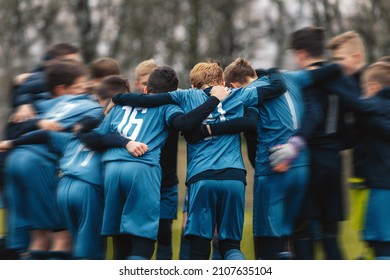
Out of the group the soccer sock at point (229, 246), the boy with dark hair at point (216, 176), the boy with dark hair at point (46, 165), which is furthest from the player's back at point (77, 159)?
the soccer sock at point (229, 246)

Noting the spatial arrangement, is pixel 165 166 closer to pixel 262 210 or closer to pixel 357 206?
pixel 262 210

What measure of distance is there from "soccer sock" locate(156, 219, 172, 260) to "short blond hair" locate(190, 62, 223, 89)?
1.32 metres

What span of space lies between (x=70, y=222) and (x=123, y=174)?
0.61m

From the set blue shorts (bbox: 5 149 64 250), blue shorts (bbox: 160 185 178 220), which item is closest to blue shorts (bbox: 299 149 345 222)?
blue shorts (bbox: 160 185 178 220)

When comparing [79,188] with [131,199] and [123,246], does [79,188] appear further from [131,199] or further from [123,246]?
[123,246]

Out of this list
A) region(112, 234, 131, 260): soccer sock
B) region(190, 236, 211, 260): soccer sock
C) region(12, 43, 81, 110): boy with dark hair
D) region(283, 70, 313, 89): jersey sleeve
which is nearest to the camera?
region(283, 70, 313, 89): jersey sleeve

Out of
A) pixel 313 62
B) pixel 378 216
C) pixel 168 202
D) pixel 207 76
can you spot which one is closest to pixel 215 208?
pixel 168 202

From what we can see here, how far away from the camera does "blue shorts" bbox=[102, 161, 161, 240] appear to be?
5781 mm

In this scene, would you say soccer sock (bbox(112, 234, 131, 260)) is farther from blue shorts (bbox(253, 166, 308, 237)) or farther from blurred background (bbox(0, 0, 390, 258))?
blurred background (bbox(0, 0, 390, 258))

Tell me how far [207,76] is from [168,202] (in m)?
1.21

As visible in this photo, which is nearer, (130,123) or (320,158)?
(320,158)

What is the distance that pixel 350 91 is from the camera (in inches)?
221

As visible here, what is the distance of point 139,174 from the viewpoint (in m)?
5.81
